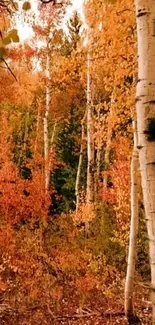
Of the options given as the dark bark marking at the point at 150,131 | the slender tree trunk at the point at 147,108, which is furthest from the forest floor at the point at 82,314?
the dark bark marking at the point at 150,131

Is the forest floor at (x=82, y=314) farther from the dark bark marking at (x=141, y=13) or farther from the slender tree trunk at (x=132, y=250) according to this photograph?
the dark bark marking at (x=141, y=13)

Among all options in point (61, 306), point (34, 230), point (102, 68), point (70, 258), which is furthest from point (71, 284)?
point (102, 68)

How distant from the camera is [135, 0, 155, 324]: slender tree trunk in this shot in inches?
72.8

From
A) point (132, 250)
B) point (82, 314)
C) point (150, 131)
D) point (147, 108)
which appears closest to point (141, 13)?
point (147, 108)

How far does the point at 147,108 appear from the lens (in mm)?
1864

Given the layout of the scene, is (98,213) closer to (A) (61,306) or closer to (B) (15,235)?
(B) (15,235)

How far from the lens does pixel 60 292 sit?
10.2 meters

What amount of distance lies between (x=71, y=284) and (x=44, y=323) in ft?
10.3

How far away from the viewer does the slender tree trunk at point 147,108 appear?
1.85 m

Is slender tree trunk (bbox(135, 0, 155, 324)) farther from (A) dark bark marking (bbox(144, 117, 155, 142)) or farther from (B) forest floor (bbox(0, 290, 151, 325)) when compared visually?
(B) forest floor (bbox(0, 290, 151, 325))

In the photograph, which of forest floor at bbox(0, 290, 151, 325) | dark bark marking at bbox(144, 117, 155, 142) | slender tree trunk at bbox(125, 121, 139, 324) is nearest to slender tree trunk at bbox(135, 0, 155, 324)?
dark bark marking at bbox(144, 117, 155, 142)

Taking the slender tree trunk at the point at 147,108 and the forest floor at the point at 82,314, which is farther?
the forest floor at the point at 82,314

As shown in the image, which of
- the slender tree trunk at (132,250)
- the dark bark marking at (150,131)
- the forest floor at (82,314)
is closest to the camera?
the dark bark marking at (150,131)

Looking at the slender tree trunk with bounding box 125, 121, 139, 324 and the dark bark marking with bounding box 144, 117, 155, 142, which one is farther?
the slender tree trunk with bounding box 125, 121, 139, 324
